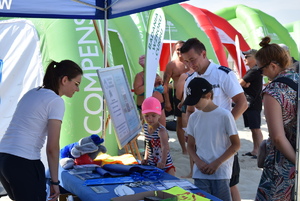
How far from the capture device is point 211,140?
2.97 meters

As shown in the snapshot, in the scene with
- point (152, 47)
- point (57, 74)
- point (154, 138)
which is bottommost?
point (154, 138)

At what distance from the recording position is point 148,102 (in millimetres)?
3438

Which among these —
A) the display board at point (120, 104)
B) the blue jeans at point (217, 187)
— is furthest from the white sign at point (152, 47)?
the blue jeans at point (217, 187)

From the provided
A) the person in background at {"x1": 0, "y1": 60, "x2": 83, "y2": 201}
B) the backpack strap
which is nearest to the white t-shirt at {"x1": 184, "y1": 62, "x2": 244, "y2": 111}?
the backpack strap

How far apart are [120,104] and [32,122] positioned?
A: 4.66 ft

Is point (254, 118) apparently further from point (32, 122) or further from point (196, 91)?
point (32, 122)

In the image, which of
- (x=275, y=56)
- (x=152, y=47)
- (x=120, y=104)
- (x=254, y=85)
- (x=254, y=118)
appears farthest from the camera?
(x=254, y=118)

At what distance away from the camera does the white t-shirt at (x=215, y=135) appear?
9.65ft

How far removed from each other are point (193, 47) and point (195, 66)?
→ 16 cm

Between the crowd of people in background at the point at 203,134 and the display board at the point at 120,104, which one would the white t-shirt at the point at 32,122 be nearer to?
the crowd of people in background at the point at 203,134

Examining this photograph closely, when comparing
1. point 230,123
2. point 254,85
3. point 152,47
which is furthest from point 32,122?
point 254,85

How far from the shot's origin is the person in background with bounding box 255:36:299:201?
8.14 feet

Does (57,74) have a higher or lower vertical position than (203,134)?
higher

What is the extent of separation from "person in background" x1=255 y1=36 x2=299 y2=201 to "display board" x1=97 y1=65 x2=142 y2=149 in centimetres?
149
